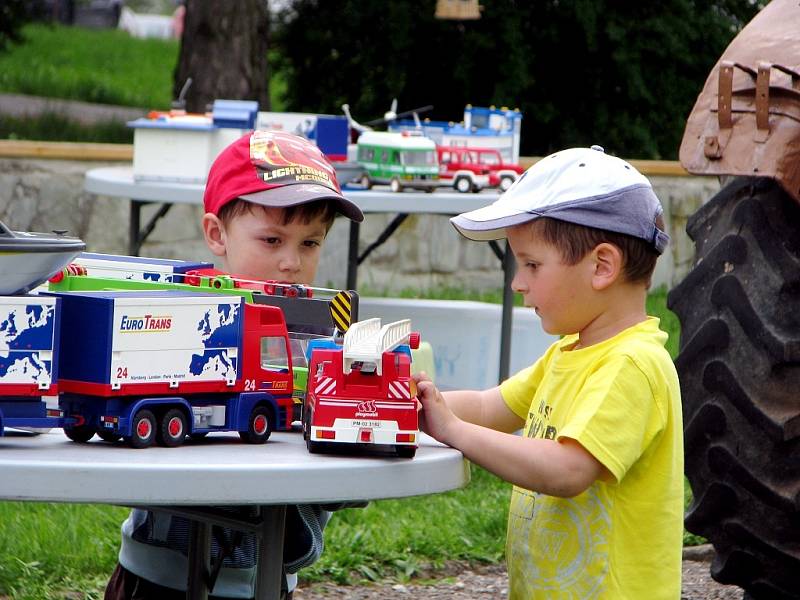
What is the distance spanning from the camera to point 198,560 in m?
2.41

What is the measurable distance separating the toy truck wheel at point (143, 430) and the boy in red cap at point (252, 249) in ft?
1.97

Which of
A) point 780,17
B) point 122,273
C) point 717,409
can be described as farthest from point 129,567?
point 780,17

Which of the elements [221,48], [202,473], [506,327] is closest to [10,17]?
[221,48]

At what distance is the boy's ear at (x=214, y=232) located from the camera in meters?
2.63

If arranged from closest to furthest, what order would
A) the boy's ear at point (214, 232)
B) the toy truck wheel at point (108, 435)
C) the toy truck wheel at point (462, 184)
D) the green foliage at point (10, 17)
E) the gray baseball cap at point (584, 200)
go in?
the toy truck wheel at point (108, 435) < the gray baseball cap at point (584, 200) < the boy's ear at point (214, 232) < the toy truck wheel at point (462, 184) < the green foliage at point (10, 17)

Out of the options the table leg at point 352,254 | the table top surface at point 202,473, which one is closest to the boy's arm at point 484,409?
the table top surface at point 202,473

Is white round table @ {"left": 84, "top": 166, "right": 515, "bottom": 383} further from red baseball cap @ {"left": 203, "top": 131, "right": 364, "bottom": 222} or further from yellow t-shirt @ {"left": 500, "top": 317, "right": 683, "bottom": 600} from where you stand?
yellow t-shirt @ {"left": 500, "top": 317, "right": 683, "bottom": 600}

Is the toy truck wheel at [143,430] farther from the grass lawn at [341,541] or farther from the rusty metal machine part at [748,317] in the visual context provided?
the grass lawn at [341,541]

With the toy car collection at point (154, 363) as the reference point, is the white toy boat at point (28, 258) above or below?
above

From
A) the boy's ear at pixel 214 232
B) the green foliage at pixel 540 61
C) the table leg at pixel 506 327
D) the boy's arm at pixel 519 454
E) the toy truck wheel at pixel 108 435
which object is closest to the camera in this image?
the toy truck wheel at pixel 108 435

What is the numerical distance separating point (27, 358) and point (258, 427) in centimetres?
39

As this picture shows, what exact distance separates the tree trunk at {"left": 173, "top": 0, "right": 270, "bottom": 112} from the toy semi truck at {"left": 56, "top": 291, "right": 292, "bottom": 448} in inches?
309

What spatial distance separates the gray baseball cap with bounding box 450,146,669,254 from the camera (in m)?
2.11

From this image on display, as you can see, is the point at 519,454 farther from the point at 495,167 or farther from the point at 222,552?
the point at 495,167
